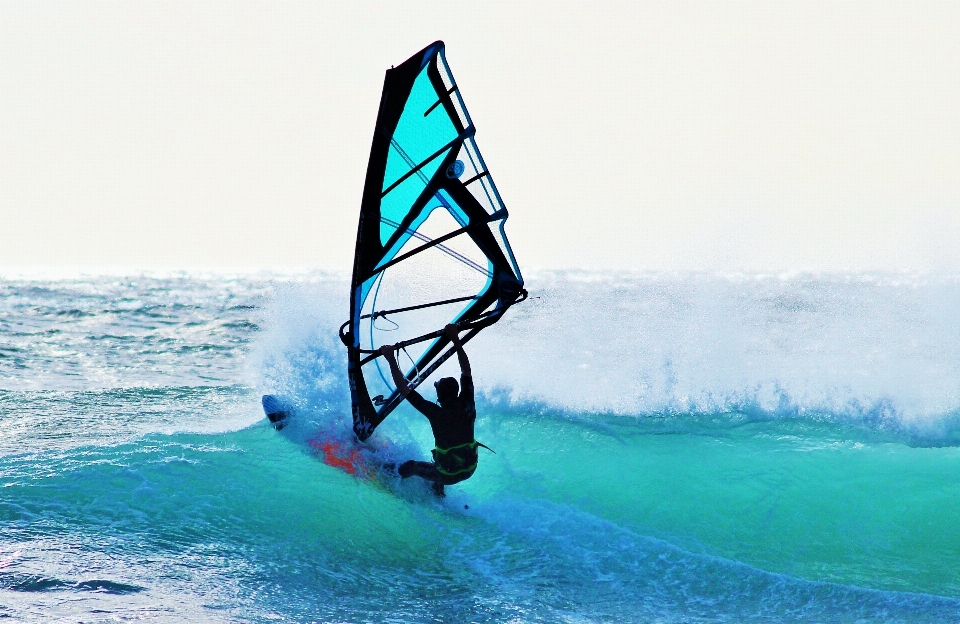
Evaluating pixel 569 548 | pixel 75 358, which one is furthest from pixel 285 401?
pixel 75 358

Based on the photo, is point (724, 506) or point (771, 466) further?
point (771, 466)

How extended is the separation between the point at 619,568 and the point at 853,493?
261 cm

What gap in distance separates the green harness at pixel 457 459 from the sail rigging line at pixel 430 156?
192cm

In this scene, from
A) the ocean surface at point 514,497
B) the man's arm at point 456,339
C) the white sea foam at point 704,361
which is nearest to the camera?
the ocean surface at point 514,497

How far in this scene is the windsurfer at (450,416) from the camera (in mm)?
5684

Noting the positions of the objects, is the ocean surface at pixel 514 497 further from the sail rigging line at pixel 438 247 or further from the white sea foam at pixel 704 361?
the sail rigging line at pixel 438 247

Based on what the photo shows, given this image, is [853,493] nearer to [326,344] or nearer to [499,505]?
[499,505]

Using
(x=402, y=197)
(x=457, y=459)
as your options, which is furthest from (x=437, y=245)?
(x=457, y=459)

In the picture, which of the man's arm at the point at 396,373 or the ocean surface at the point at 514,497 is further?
the man's arm at the point at 396,373

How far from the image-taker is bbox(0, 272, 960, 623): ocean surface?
4.84m

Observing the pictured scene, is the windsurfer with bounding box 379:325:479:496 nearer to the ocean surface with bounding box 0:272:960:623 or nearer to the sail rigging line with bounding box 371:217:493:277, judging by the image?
the ocean surface with bounding box 0:272:960:623

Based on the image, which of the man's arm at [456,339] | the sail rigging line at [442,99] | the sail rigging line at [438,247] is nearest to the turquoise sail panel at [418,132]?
the sail rigging line at [442,99]

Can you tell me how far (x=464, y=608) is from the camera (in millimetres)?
4695

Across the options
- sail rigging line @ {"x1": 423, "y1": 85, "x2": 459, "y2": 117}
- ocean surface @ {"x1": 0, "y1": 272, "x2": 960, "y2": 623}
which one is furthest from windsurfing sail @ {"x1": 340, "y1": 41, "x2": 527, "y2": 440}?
ocean surface @ {"x1": 0, "y1": 272, "x2": 960, "y2": 623}
